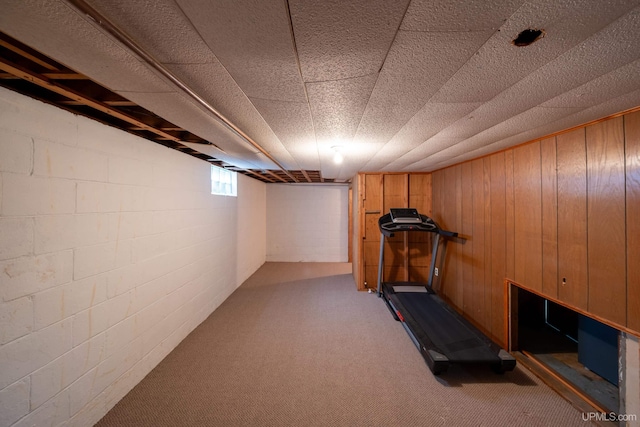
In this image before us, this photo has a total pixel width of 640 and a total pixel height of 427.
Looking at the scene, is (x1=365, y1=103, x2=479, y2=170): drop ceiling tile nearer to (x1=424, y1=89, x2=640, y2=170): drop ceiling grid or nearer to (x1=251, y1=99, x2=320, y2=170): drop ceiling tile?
(x1=424, y1=89, x2=640, y2=170): drop ceiling grid

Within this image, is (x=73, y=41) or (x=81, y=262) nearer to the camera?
(x=73, y=41)

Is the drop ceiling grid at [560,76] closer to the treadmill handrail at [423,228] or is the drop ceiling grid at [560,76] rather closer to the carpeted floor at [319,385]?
the treadmill handrail at [423,228]

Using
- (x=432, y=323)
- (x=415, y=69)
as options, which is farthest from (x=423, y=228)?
(x=415, y=69)

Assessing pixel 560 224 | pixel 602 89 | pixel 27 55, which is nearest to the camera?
pixel 27 55

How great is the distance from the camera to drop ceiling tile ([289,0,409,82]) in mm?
701

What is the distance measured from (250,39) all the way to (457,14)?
696mm

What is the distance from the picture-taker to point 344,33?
0.80 m

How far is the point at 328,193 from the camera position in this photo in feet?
20.7

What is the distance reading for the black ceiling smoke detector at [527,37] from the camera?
79 cm

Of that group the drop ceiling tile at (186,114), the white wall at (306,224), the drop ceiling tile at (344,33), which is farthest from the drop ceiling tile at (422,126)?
the white wall at (306,224)

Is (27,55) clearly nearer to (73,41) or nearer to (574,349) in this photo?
(73,41)

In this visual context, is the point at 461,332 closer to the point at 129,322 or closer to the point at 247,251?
the point at 129,322

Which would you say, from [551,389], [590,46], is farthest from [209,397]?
[590,46]

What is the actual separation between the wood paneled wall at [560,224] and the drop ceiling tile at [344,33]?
1760mm
